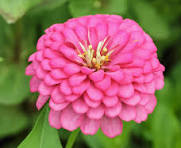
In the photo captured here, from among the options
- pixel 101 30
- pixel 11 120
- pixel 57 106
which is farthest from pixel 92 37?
pixel 11 120

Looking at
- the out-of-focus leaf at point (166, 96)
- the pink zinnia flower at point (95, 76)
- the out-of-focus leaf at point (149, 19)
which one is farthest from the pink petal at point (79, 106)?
the out-of-focus leaf at point (149, 19)

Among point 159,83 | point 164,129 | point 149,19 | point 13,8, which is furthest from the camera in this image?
point 149,19

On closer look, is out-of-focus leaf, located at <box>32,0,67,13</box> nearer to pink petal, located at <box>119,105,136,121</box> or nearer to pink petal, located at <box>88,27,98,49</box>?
pink petal, located at <box>88,27,98,49</box>

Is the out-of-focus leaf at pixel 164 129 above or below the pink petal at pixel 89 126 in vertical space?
below

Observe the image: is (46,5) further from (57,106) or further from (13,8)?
(57,106)

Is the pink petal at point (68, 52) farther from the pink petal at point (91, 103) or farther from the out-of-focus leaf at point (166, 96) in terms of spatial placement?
the out-of-focus leaf at point (166, 96)

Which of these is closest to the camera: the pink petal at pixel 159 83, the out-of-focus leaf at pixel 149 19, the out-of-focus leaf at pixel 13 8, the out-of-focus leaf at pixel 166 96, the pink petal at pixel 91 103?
the pink petal at pixel 91 103
